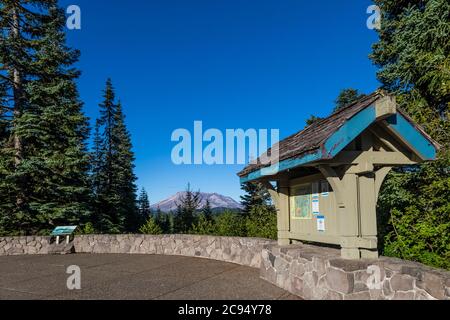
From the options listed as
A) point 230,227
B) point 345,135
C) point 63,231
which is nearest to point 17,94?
point 63,231

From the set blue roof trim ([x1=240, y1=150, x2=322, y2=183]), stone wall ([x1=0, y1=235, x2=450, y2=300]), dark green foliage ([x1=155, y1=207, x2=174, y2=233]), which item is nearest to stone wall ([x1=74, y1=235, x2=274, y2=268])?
stone wall ([x1=0, y1=235, x2=450, y2=300])

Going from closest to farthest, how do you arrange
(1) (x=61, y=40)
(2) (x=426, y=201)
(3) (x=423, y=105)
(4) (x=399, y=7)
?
(2) (x=426, y=201), (3) (x=423, y=105), (4) (x=399, y=7), (1) (x=61, y=40)

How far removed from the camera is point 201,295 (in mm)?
6570

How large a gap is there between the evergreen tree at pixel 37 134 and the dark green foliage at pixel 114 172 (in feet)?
24.4

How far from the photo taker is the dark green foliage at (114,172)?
27.8 meters

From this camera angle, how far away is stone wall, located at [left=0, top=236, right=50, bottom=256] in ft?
48.1

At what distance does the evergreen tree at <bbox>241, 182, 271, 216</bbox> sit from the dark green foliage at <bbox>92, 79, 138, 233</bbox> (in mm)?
11338

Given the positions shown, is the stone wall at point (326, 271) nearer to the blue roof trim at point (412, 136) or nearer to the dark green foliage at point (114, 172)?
the blue roof trim at point (412, 136)

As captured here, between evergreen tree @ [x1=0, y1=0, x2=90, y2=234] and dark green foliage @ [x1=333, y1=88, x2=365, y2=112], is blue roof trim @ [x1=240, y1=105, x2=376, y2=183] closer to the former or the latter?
evergreen tree @ [x1=0, y1=0, x2=90, y2=234]

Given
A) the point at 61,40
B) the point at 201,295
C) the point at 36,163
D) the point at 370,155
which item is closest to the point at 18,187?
the point at 36,163

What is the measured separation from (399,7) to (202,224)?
35.3 ft

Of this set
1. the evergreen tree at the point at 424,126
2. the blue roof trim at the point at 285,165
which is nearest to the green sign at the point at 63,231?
the blue roof trim at the point at 285,165

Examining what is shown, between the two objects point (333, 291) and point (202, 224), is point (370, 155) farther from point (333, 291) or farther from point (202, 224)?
point (202, 224)

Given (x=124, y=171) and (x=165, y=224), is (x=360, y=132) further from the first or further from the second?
(x=165, y=224)
